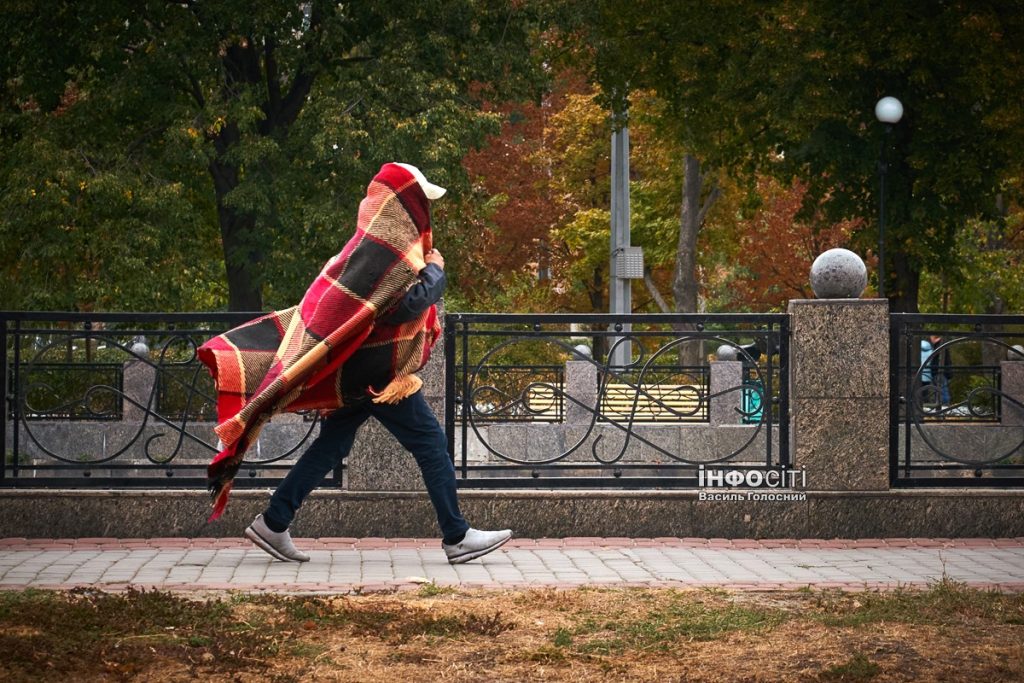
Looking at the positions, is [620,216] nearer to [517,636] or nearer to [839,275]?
[839,275]

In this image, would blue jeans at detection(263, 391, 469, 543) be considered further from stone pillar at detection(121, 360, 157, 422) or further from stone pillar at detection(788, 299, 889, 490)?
stone pillar at detection(121, 360, 157, 422)

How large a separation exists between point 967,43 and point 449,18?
888 centimetres

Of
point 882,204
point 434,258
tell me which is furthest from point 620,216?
point 434,258

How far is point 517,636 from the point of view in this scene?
6.12m

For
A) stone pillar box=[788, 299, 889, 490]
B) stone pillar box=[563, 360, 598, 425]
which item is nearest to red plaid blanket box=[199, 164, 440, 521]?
stone pillar box=[788, 299, 889, 490]

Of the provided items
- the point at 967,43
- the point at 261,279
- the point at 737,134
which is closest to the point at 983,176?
the point at 967,43

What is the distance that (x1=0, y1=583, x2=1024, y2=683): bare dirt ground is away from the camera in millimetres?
5480

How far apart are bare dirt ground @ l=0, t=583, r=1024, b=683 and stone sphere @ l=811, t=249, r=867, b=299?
3.03 meters

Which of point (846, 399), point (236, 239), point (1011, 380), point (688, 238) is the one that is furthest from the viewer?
point (688, 238)

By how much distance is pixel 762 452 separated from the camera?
10.2 m

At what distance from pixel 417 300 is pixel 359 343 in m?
0.38

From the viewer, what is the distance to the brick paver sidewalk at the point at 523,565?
7656 millimetres

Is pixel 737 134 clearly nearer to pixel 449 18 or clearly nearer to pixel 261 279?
pixel 449 18

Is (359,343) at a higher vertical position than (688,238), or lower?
lower
